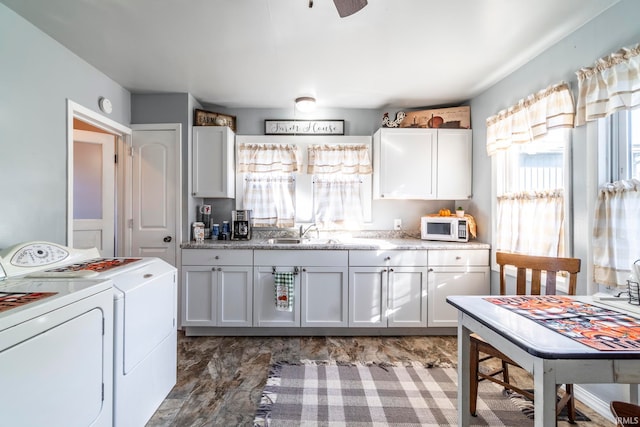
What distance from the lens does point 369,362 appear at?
92.5 inches

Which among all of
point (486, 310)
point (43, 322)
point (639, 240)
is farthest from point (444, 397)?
point (43, 322)

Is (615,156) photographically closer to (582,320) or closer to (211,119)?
(582,320)

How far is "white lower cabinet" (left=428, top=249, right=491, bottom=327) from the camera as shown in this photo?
2.78 metres

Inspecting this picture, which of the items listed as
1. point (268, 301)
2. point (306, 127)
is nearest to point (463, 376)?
point (268, 301)

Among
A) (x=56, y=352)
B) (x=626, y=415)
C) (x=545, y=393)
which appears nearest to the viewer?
(x=626, y=415)

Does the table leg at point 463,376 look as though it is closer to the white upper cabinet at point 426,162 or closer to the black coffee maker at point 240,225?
the white upper cabinet at point 426,162

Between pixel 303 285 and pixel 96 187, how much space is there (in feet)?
7.74

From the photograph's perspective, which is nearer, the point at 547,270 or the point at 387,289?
the point at 547,270

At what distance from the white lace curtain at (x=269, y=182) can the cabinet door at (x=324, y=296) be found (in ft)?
2.73

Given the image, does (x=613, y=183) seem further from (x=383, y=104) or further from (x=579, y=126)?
(x=383, y=104)

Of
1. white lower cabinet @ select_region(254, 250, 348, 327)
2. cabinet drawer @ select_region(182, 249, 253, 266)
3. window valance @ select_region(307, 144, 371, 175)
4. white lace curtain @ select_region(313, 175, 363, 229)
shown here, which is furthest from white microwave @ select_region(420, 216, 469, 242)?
cabinet drawer @ select_region(182, 249, 253, 266)

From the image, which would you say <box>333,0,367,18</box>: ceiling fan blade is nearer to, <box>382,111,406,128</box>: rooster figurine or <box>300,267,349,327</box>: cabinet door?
<box>382,111,406,128</box>: rooster figurine

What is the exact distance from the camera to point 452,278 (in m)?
2.78

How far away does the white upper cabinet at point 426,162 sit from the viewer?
310 cm
